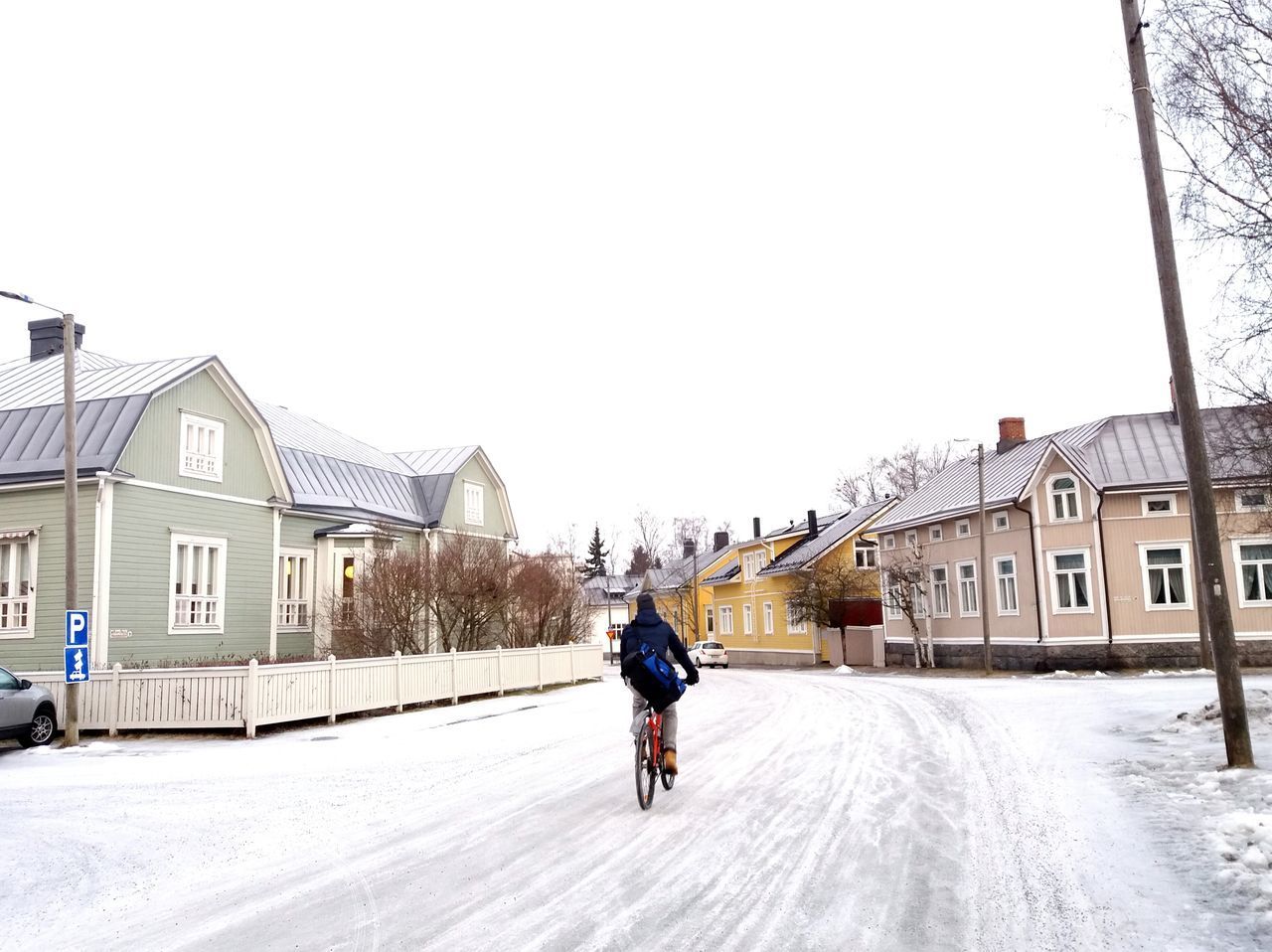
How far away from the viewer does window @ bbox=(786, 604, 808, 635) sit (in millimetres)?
47769

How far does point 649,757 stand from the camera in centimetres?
858

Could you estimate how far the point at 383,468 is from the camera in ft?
109

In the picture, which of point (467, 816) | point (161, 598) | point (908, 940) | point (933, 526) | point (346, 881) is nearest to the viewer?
point (908, 940)

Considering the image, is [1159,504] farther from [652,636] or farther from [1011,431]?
[652,636]

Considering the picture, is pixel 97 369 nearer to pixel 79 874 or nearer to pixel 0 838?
pixel 0 838

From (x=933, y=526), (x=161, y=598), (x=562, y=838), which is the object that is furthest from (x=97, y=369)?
(x=933, y=526)

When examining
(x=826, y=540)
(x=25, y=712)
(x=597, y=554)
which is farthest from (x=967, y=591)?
(x=597, y=554)

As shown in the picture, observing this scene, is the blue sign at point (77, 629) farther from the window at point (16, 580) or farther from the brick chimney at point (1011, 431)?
the brick chimney at point (1011, 431)

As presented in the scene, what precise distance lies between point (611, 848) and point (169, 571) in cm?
1779

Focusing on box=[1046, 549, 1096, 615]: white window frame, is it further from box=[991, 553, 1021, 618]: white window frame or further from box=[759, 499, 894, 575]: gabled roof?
box=[759, 499, 894, 575]: gabled roof

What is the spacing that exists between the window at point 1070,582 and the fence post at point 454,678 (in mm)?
18976

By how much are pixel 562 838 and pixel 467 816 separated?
4.56 feet

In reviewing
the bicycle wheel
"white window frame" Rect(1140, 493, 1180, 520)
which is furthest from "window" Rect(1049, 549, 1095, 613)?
the bicycle wheel

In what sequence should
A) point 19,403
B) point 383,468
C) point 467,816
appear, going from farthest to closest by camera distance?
point 383,468
point 19,403
point 467,816
